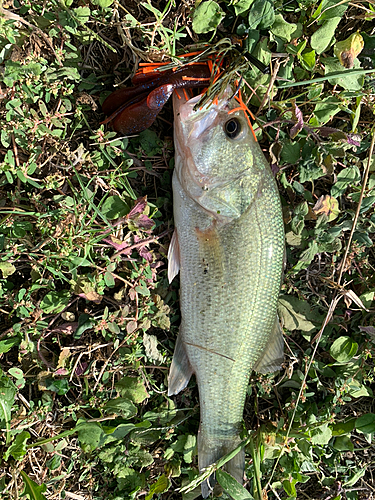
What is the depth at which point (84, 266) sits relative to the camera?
92.7 inches

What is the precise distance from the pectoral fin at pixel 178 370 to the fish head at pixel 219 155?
38.2 inches

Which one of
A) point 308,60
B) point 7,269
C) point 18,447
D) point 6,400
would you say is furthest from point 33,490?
point 308,60

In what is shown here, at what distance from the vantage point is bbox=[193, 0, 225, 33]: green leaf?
2.23 m

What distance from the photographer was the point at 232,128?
86.7 inches

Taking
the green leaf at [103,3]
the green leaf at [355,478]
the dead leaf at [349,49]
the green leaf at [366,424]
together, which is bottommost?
the green leaf at [355,478]

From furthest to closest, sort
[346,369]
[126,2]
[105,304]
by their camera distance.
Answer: [346,369]
[105,304]
[126,2]

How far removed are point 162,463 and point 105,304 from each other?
126cm

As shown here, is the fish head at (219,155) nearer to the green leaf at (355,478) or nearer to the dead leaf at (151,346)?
the dead leaf at (151,346)

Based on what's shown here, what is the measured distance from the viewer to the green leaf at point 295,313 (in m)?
2.65

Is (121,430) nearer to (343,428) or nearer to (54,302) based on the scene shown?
(54,302)

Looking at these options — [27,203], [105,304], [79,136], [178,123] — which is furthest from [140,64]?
[105,304]

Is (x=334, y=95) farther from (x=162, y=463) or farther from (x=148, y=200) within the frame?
(x=162, y=463)

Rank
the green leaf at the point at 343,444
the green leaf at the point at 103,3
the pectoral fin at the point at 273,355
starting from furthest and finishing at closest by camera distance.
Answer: the green leaf at the point at 343,444 → the pectoral fin at the point at 273,355 → the green leaf at the point at 103,3

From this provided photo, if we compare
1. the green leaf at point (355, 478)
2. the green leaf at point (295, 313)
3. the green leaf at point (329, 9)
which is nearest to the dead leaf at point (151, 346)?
the green leaf at point (295, 313)
